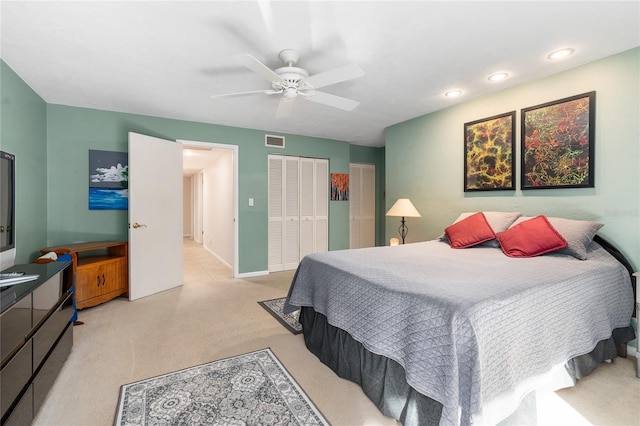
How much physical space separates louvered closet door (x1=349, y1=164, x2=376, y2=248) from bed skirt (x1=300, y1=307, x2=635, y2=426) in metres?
3.69

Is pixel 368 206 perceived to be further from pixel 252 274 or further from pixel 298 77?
pixel 298 77

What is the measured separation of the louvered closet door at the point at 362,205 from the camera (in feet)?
19.7

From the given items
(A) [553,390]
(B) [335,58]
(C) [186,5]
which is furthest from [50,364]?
(A) [553,390]

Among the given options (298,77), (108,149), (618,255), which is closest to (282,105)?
(298,77)

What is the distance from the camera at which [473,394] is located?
3.87 ft

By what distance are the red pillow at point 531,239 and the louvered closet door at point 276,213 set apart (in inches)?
132

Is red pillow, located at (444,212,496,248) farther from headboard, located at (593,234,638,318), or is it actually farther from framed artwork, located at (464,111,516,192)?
headboard, located at (593,234,638,318)

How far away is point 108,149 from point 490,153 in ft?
15.2

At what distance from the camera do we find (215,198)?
6.45 meters

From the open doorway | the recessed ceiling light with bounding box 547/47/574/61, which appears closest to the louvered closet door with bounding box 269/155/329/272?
the open doorway

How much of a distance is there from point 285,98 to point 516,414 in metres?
2.68

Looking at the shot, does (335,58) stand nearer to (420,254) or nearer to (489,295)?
(420,254)

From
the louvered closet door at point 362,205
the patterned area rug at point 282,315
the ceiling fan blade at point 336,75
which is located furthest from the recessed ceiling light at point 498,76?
the louvered closet door at point 362,205

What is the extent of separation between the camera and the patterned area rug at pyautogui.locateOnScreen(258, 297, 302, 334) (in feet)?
8.94
